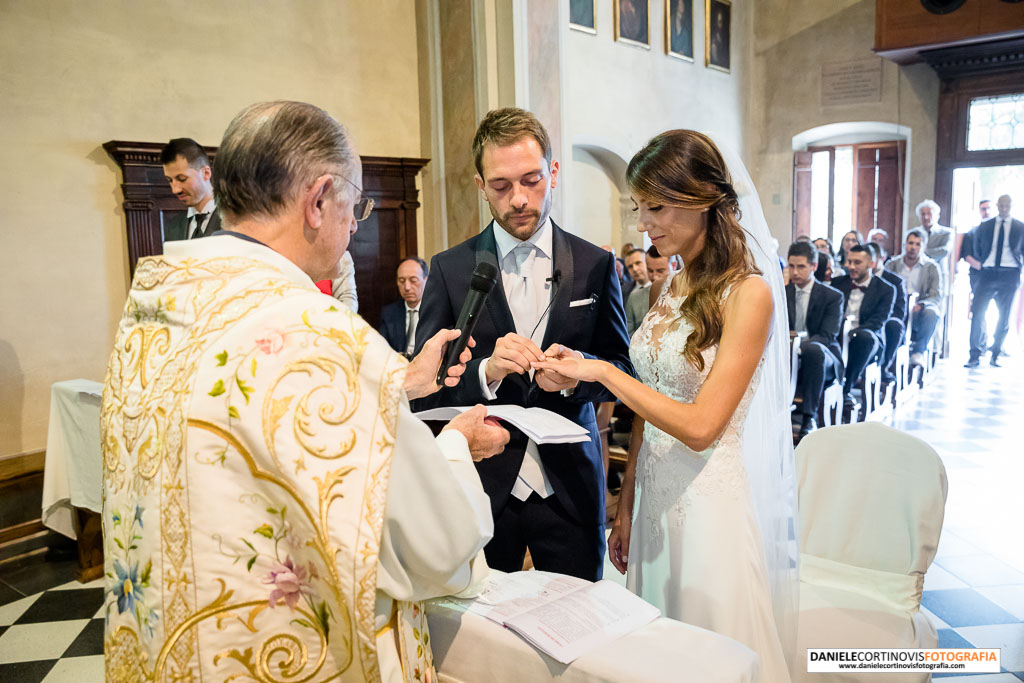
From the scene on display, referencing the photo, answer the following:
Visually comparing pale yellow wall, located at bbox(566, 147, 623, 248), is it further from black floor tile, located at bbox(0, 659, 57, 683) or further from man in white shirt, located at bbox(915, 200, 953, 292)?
black floor tile, located at bbox(0, 659, 57, 683)

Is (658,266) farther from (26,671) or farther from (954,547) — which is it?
(26,671)

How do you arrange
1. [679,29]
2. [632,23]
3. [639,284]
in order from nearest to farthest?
[639,284], [632,23], [679,29]

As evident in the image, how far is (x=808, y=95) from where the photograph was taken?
13961mm

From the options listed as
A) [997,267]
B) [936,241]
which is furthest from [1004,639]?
[936,241]

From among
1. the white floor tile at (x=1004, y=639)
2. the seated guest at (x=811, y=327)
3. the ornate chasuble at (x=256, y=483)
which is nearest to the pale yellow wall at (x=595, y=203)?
the seated guest at (x=811, y=327)

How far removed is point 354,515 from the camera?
1064mm

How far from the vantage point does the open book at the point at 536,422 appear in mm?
1699

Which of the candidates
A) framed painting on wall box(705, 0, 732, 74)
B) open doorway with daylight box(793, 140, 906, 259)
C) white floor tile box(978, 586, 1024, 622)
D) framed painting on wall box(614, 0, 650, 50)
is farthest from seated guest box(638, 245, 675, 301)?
open doorway with daylight box(793, 140, 906, 259)

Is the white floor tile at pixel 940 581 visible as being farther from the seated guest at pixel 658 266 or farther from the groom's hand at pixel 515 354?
the groom's hand at pixel 515 354

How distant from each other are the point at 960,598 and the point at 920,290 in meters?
6.83

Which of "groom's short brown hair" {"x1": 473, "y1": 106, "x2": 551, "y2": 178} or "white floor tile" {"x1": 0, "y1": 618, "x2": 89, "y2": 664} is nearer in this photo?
"groom's short brown hair" {"x1": 473, "y1": 106, "x2": 551, "y2": 178}

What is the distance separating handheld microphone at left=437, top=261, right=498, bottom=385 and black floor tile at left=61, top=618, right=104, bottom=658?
8.69ft

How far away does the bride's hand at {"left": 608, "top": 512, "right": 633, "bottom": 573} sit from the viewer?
226cm

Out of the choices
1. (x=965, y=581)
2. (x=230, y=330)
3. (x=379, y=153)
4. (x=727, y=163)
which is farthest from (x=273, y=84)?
(x=965, y=581)
